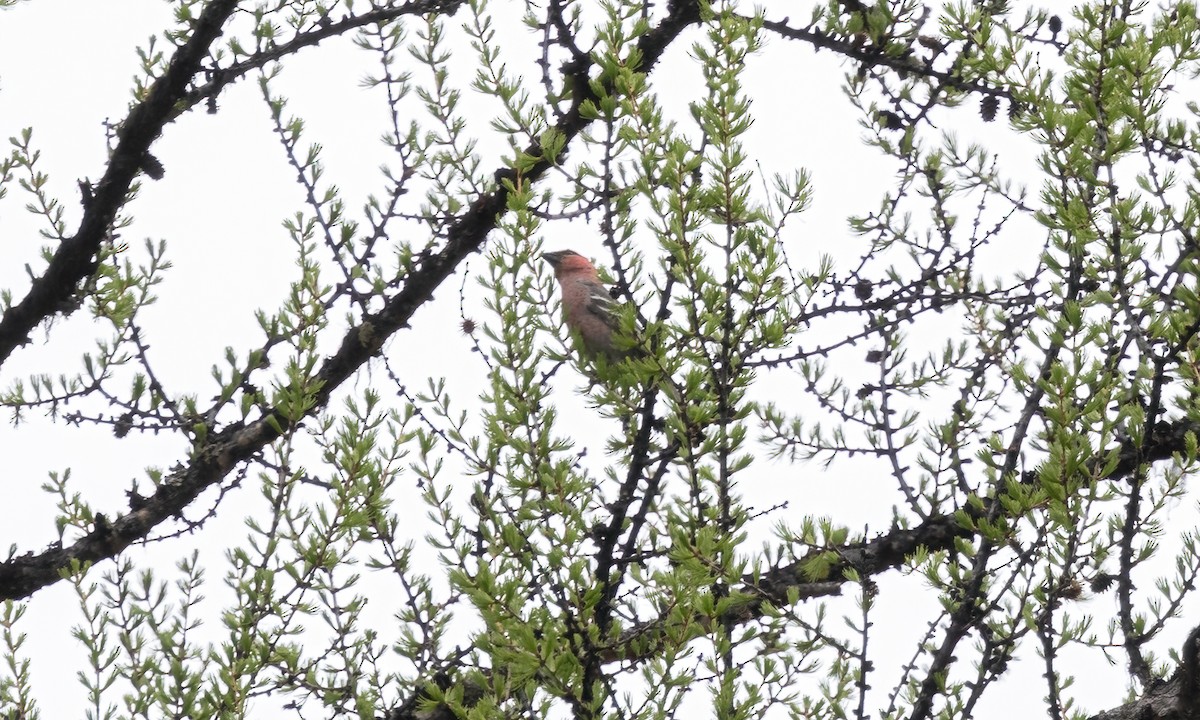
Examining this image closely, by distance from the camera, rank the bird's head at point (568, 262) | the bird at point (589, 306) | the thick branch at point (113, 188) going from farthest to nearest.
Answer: the bird's head at point (568, 262) < the bird at point (589, 306) < the thick branch at point (113, 188)

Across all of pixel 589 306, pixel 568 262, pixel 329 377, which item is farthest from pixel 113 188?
pixel 568 262

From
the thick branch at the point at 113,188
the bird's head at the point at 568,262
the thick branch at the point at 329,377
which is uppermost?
the bird's head at the point at 568,262

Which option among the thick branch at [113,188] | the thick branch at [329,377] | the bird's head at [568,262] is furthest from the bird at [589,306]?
the thick branch at [113,188]

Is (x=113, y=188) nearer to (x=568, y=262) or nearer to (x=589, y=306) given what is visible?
(x=589, y=306)

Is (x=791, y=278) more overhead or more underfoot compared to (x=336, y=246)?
more underfoot

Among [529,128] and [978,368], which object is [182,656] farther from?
[978,368]

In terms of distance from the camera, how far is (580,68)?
4.76 metres

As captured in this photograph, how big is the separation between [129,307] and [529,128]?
2157mm

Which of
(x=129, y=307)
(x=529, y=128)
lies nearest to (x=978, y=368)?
(x=529, y=128)

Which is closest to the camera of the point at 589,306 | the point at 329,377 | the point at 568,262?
the point at 329,377

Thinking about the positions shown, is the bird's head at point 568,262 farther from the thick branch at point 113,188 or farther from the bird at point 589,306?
the thick branch at point 113,188

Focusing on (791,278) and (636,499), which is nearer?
(636,499)

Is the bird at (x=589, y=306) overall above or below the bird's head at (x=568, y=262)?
below

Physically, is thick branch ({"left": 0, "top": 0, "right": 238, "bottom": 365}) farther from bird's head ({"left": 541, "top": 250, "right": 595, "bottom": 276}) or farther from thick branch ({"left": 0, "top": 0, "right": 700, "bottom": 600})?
bird's head ({"left": 541, "top": 250, "right": 595, "bottom": 276})
